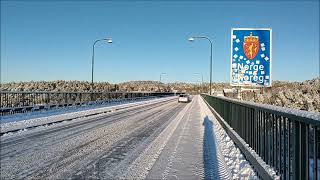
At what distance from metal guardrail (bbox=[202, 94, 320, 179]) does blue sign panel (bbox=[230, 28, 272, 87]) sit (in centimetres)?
649

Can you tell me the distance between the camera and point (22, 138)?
12930 millimetres

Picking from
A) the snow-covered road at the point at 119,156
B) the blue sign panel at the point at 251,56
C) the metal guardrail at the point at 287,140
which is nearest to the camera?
the metal guardrail at the point at 287,140

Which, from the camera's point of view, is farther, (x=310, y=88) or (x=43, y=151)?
(x=310, y=88)

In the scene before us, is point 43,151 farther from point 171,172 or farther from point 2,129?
point 2,129

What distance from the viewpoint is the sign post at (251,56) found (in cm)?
1477

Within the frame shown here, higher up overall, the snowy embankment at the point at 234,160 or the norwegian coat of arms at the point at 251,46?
the norwegian coat of arms at the point at 251,46

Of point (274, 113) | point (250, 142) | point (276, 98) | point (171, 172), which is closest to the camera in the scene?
point (274, 113)

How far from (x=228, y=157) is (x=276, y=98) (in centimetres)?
1824

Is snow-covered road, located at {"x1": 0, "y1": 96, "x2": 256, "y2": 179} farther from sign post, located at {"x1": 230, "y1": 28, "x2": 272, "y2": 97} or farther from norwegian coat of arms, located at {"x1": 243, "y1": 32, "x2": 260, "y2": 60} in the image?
norwegian coat of arms, located at {"x1": 243, "y1": 32, "x2": 260, "y2": 60}

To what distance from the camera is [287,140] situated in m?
5.63

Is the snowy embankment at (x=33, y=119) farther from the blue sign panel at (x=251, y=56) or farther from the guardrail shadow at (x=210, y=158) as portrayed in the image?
the blue sign panel at (x=251, y=56)

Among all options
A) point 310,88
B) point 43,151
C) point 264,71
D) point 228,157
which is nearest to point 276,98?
point 310,88

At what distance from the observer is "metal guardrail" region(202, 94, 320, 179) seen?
4465 mm

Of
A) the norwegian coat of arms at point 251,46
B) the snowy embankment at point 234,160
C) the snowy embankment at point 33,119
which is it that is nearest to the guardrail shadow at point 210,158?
the snowy embankment at point 234,160
